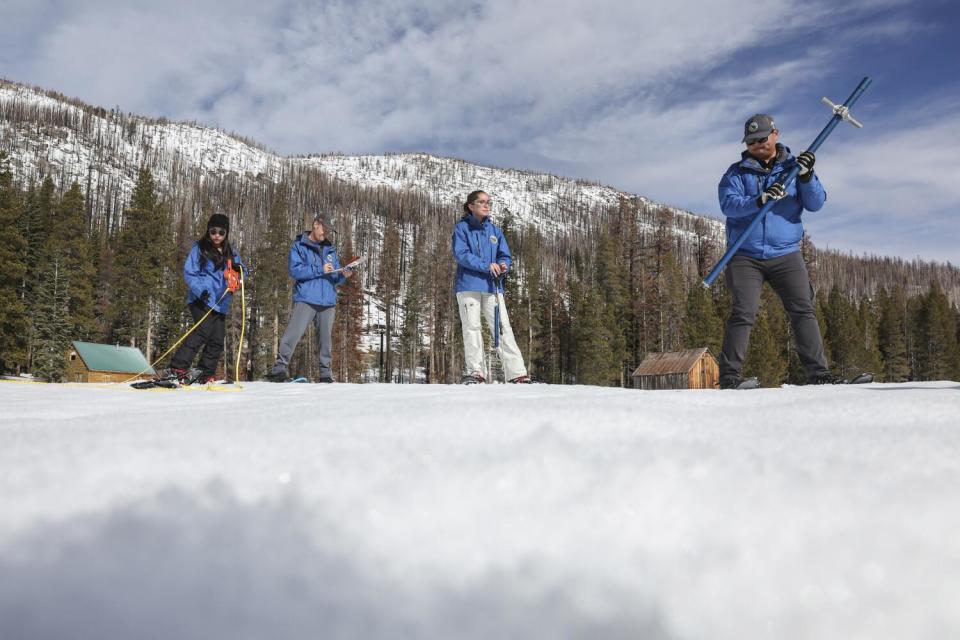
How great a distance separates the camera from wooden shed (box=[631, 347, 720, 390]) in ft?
97.2

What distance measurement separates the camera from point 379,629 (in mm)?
602

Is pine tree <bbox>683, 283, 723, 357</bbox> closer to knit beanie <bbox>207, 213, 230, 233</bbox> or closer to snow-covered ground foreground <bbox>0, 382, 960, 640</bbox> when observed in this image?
knit beanie <bbox>207, 213, 230, 233</bbox>

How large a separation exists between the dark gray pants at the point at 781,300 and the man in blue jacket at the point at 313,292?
4604mm

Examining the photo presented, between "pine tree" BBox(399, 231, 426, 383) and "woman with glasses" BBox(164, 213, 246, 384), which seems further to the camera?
"pine tree" BBox(399, 231, 426, 383)

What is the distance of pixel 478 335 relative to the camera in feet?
19.6

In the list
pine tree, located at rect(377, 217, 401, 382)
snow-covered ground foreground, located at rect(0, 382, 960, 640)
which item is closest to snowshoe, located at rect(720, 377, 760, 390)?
snow-covered ground foreground, located at rect(0, 382, 960, 640)

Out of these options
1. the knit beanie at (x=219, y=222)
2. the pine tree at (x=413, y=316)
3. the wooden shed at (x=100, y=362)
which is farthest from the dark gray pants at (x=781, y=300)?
the pine tree at (x=413, y=316)

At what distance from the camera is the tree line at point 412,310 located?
107ft

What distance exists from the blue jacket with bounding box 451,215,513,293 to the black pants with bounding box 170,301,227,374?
8.41 feet

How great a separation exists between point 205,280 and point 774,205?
5522 mm

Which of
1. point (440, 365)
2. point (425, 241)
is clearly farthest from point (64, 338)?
point (425, 241)

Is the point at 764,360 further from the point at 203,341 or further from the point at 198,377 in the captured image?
the point at 198,377

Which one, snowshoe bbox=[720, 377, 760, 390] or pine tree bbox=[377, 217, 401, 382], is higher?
pine tree bbox=[377, 217, 401, 382]

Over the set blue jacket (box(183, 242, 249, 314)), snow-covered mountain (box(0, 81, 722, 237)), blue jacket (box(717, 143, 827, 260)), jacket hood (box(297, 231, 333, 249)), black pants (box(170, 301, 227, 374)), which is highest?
snow-covered mountain (box(0, 81, 722, 237))
